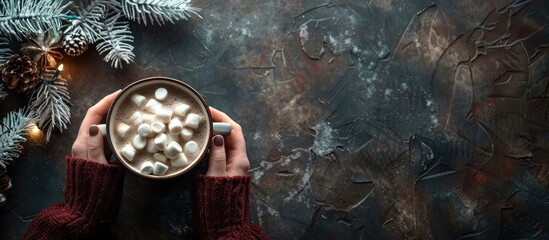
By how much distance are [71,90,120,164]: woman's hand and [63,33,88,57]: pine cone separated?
0.14m

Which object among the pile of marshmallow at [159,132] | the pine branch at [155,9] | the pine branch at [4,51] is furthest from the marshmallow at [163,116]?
the pine branch at [4,51]

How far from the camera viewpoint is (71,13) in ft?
4.25

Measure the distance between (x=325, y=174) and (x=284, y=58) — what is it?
27cm

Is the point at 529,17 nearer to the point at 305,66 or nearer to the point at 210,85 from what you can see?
the point at 305,66

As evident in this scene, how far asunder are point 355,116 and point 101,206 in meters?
→ 0.57

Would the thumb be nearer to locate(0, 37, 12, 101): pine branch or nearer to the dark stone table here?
the dark stone table

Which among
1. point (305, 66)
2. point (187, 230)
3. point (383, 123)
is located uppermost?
point (305, 66)

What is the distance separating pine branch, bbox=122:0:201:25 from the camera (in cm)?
129

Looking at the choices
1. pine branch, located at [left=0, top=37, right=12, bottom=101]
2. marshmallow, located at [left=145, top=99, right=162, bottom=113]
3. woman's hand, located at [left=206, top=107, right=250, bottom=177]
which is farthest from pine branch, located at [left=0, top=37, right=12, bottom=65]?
woman's hand, located at [left=206, top=107, right=250, bottom=177]

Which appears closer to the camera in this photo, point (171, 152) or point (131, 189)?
point (171, 152)

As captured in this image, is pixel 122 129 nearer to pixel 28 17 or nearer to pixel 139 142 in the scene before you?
pixel 139 142

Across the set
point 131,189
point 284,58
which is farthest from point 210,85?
point 131,189

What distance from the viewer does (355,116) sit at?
4.46ft

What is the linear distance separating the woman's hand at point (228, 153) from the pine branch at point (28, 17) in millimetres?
375
